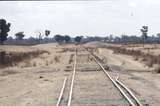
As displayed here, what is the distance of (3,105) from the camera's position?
16625 mm

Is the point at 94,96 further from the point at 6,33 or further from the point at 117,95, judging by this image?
the point at 6,33

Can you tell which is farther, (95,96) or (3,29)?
(3,29)

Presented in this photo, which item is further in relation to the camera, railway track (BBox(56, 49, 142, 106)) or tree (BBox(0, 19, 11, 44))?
tree (BBox(0, 19, 11, 44))

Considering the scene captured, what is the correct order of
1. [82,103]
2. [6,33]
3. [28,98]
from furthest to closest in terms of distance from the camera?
[6,33]
[28,98]
[82,103]

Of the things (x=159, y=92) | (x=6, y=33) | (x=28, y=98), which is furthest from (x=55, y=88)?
(x=6, y=33)

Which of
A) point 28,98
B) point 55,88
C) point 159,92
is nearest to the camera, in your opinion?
point 28,98

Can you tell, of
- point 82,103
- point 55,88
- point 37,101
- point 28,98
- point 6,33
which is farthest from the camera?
point 6,33

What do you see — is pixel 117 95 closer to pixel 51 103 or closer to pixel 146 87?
pixel 51 103

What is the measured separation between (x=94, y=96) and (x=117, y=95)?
865 millimetres

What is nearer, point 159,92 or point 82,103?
point 82,103

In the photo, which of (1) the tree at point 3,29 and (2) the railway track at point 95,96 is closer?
(2) the railway track at point 95,96

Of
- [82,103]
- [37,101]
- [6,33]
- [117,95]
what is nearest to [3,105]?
[37,101]

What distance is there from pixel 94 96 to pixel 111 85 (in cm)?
422

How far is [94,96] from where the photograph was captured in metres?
17.8
